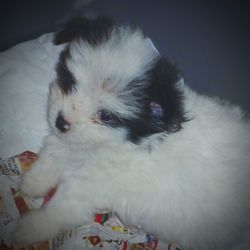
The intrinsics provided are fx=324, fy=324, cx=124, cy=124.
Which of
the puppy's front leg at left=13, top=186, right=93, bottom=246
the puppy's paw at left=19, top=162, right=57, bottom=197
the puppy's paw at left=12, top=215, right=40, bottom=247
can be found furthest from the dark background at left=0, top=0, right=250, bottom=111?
the puppy's paw at left=12, top=215, right=40, bottom=247

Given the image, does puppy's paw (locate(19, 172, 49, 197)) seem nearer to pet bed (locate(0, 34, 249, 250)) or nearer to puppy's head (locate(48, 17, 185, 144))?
pet bed (locate(0, 34, 249, 250))

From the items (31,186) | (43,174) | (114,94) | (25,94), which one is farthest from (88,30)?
(25,94)

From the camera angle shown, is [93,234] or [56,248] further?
[93,234]

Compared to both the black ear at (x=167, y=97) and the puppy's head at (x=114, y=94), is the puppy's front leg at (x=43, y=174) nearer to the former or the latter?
the puppy's head at (x=114, y=94)

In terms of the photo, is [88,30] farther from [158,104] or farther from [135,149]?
[135,149]

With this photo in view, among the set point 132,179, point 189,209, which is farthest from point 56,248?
point 189,209

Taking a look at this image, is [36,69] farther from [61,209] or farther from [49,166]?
[61,209]

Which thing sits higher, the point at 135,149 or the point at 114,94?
the point at 114,94
